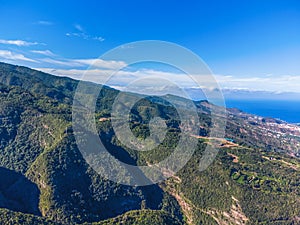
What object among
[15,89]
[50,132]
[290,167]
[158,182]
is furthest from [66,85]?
[290,167]

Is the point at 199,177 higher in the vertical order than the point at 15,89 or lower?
lower

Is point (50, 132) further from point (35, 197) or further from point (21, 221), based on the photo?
point (21, 221)

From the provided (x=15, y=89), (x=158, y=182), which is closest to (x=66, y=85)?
(x=15, y=89)

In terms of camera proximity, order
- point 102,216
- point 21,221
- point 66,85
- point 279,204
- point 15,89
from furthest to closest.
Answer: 1. point 66,85
2. point 15,89
3. point 279,204
4. point 102,216
5. point 21,221

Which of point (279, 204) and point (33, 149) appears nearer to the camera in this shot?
point (279, 204)

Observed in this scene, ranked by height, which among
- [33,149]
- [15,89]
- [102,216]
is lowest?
[102,216]

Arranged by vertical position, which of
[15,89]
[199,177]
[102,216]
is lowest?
[102,216]

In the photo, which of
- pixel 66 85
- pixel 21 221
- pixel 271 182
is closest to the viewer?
pixel 21 221

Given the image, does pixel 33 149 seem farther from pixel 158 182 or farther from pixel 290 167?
pixel 290 167

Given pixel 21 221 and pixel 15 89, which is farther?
pixel 15 89
